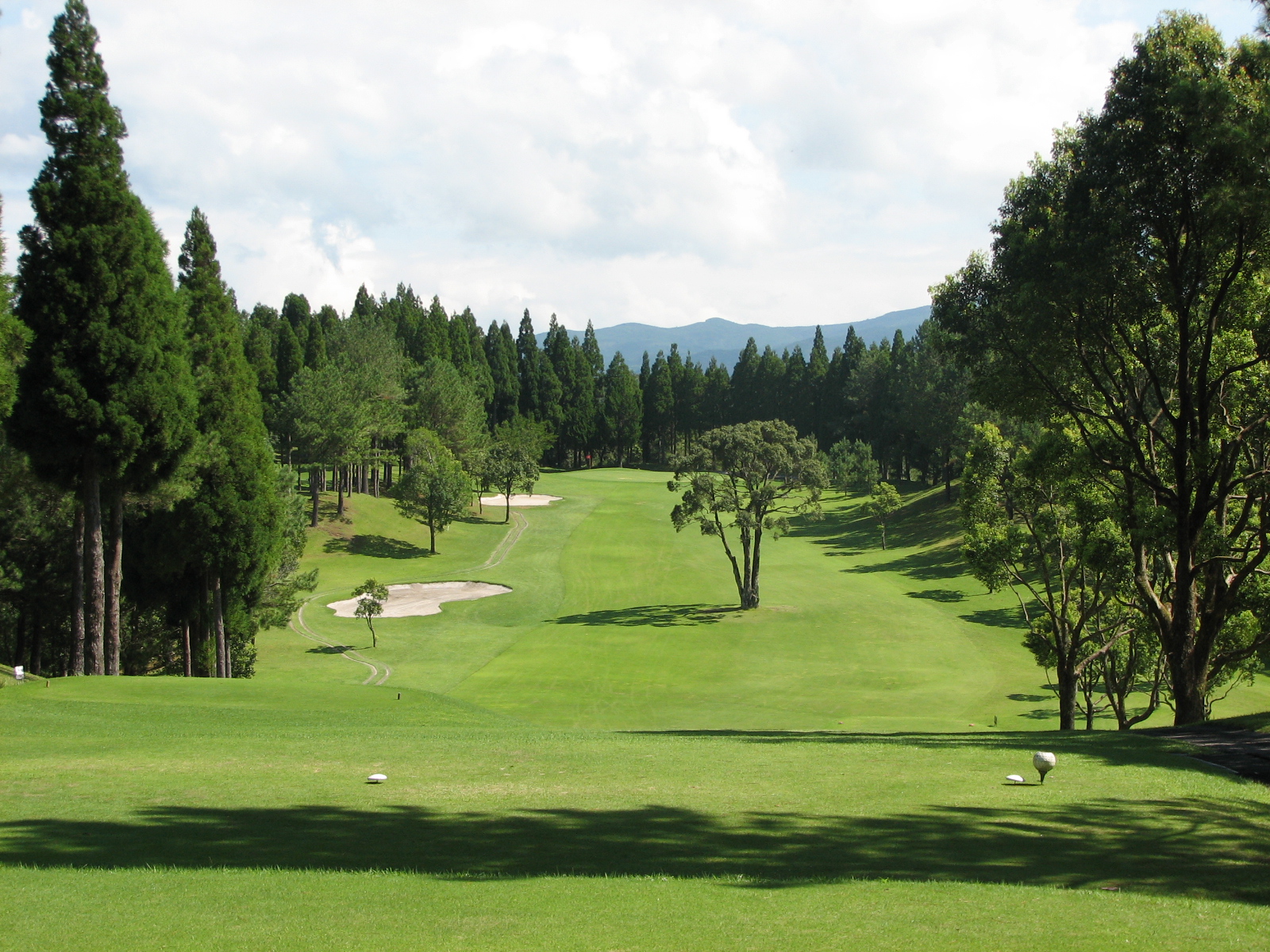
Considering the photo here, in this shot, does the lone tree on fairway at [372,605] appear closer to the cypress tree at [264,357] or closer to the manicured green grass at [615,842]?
the manicured green grass at [615,842]

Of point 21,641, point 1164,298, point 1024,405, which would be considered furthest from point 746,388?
point 1164,298

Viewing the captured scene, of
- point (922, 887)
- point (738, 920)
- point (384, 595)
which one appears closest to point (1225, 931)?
point (922, 887)

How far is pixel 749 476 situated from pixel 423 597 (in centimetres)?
1989

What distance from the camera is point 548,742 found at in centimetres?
1530

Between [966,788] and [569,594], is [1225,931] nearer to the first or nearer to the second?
[966,788]

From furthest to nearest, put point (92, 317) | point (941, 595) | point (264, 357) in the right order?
point (264, 357), point (941, 595), point (92, 317)

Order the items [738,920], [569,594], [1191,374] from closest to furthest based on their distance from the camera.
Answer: [738,920] → [1191,374] → [569,594]

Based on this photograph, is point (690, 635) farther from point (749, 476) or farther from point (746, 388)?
point (746, 388)

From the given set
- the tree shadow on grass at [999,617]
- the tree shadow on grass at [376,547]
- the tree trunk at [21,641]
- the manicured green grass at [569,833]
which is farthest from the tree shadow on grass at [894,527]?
the tree trunk at [21,641]

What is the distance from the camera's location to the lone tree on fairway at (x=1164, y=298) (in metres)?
15.1

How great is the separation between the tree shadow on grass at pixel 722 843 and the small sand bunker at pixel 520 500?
243 feet

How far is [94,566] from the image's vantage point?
22984 millimetres

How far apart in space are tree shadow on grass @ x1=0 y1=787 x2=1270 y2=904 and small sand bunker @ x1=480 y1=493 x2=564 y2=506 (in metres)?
74.1

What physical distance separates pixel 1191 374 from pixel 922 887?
1619 cm
